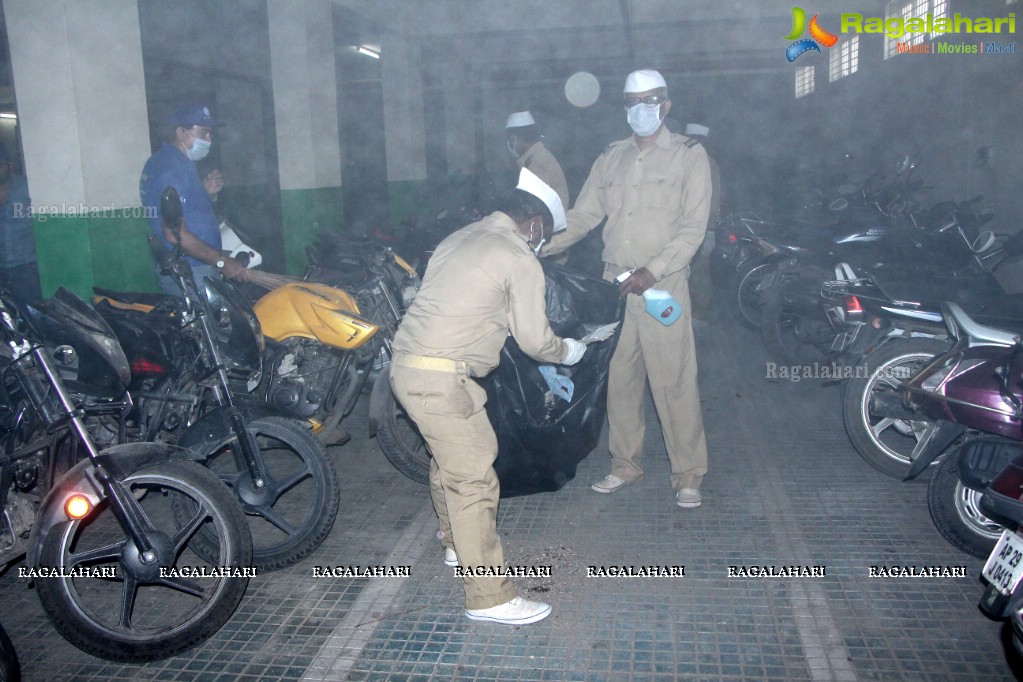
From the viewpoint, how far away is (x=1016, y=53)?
24.2 feet

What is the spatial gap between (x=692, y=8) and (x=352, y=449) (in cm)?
909

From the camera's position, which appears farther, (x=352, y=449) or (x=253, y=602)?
(x=352, y=449)

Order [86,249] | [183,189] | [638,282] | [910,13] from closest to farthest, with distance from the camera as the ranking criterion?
1. [638,282]
2. [183,189]
3. [86,249]
4. [910,13]

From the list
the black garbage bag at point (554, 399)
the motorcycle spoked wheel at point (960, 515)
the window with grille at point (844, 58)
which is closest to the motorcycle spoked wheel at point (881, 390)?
the motorcycle spoked wheel at point (960, 515)

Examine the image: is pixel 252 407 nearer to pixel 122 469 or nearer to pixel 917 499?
pixel 122 469

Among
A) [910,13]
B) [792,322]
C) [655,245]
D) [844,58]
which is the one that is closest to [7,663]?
[655,245]

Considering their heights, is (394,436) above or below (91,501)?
below

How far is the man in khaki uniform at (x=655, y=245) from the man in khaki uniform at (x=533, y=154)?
8.25ft

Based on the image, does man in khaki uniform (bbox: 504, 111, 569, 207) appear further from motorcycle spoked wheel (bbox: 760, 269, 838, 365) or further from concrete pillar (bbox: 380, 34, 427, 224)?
concrete pillar (bbox: 380, 34, 427, 224)

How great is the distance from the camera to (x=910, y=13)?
1062 cm

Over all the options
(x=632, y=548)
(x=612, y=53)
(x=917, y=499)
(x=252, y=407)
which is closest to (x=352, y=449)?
(x=252, y=407)

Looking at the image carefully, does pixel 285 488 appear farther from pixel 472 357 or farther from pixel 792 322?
pixel 792 322

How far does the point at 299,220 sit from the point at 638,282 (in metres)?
5.56

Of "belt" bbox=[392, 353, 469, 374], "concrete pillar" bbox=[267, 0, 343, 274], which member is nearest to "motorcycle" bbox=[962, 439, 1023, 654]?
"belt" bbox=[392, 353, 469, 374]
